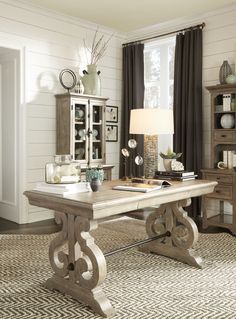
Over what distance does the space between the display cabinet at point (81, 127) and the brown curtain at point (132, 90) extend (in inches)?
24.9

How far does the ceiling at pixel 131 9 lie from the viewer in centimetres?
456

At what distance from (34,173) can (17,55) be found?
4.98 feet

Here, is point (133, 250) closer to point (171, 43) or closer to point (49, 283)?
point (49, 283)

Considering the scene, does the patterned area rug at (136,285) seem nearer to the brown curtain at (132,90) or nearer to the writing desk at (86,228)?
the writing desk at (86,228)

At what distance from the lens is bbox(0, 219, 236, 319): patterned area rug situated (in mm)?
2248

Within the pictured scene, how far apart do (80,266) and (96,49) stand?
152 inches

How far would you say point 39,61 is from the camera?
15.7 feet

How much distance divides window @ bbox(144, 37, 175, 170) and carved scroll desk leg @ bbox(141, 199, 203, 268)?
2236 millimetres

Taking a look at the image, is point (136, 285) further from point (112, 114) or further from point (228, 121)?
point (112, 114)

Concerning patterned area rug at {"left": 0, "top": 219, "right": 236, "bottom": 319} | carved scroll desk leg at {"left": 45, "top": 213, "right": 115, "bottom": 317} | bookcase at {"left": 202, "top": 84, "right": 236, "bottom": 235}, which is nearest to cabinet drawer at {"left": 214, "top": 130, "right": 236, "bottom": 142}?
bookcase at {"left": 202, "top": 84, "right": 236, "bottom": 235}

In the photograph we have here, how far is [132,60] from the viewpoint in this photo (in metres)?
5.68

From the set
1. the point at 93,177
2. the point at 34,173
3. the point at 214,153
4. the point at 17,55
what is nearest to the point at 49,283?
the point at 93,177

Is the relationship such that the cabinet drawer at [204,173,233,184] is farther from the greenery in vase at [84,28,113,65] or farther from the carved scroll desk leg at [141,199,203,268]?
the greenery in vase at [84,28,113,65]

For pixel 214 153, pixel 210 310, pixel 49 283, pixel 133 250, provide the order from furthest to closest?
pixel 214 153 < pixel 133 250 < pixel 49 283 < pixel 210 310
